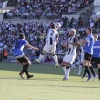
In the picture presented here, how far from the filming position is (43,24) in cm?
4794

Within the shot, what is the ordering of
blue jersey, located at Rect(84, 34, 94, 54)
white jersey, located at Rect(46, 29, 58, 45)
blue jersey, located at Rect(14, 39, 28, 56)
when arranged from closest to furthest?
blue jersey, located at Rect(84, 34, 94, 54)
blue jersey, located at Rect(14, 39, 28, 56)
white jersey, located at Rect(46, 29, 58, 45)

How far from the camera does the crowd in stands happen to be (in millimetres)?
47688

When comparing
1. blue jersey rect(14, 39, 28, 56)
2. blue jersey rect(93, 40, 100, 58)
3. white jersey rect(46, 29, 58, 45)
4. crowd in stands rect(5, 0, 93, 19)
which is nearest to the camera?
blue jersey rect(14, 39, 28, 56)

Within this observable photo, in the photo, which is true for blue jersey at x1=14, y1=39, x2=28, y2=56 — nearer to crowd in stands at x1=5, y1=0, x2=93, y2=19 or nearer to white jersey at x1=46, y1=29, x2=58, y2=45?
white jersey at x1=46, y1=29, x2=58, y2=45

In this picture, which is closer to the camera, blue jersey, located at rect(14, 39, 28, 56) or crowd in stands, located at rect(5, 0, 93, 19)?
blue jersey, located at rect(14, 39, 28, 56)

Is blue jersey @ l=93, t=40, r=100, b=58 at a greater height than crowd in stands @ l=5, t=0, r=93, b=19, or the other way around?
crowd in stands @ l=5, t=0, r=93, b=19

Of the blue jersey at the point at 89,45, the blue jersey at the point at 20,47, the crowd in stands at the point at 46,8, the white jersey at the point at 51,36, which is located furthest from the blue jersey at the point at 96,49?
the crowd in stands at the point at 46,8

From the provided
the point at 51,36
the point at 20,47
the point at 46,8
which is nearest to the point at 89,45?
the point at 20,47

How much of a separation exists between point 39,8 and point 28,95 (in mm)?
37964

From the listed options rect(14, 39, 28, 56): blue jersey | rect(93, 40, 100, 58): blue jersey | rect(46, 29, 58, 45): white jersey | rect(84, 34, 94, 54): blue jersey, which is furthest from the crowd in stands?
rect(84, 34, 94, 54): blue jersey

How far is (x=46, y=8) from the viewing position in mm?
49594

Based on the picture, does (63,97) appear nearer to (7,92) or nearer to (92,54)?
(7,92)

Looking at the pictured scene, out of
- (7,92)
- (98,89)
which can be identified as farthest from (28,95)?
(98,89)

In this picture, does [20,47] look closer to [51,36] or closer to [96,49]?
[51,36]
